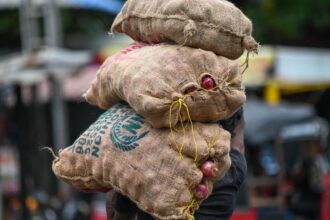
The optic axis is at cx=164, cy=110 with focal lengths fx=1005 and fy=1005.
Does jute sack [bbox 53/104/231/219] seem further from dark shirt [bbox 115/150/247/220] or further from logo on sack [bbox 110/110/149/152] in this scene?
dark shirt [bbox 115/150/247/220]

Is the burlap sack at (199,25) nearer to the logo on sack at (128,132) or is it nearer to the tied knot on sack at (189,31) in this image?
the tied knot on sack at (189,31)

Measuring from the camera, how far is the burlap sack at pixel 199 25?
345 cm

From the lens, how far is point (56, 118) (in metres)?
13.7

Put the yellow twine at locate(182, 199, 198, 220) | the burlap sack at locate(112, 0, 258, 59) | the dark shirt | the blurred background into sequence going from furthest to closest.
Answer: the blurred background → the dark shirt → the burlap sack at locate(112, 0, 258, 59) → the yellow twine at locate(182, 199, 198, 220)

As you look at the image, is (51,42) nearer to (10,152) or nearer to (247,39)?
(10,152)

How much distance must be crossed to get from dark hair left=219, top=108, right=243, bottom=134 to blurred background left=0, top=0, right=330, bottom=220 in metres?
6.52

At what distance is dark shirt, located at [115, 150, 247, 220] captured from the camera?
3.60 metres

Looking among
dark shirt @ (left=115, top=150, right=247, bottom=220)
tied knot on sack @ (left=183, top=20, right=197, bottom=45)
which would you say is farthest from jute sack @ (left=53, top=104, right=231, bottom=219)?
tied knot on sack @ (left=183, top=20, right=197, bottom=45)

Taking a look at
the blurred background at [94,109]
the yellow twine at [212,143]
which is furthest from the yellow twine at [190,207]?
the blurred background at [94,109]

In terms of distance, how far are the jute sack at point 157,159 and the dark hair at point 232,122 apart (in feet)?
0.72

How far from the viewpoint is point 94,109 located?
28.2ft

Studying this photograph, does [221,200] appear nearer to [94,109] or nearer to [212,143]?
[212,143]

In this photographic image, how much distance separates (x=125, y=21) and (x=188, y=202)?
78 centimetres

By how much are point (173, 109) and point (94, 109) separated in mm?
5325
